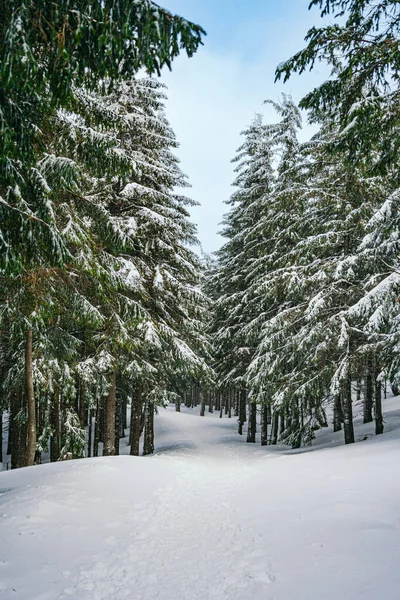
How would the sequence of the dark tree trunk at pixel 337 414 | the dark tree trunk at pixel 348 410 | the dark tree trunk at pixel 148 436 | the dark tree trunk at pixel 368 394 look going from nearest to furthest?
the dark tree trunk at pixel 348 410 < the dark tree trunk at pixel 368 394 < the dark tree trunk at pixel 337 414 < the dark tree trunk at pixel 148 436

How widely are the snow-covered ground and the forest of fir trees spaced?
261cm

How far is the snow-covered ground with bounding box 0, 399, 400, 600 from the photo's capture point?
398 centimetres

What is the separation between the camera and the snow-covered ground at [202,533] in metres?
3.98

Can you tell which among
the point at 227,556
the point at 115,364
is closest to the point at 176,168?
the point at 115,364

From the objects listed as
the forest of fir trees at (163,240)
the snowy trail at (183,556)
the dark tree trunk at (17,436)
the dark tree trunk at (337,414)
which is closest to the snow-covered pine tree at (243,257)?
the forest of fir trees at (163,240)

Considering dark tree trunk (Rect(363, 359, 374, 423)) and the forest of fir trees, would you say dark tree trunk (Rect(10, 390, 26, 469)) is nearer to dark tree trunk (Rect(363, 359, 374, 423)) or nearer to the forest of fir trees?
the forest of fir trees

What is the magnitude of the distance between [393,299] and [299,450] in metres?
8.80

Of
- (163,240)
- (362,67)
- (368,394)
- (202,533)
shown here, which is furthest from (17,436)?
(362,67)

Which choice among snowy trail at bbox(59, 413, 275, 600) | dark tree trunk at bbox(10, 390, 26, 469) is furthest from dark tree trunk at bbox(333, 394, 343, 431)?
dark tree trunk at bbox(10, 390, 26, 469)

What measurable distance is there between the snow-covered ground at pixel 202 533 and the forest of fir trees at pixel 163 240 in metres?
2.61

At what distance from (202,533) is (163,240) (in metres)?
10.1

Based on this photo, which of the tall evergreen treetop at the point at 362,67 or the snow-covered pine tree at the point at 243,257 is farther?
the snow-covered pine tree at the point at 243,257

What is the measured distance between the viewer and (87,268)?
6977 mm

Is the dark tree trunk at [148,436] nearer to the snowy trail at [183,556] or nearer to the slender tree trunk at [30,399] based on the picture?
the slender tree trunk at [30,399]
